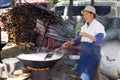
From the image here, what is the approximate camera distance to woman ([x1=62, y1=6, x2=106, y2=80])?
5285mm

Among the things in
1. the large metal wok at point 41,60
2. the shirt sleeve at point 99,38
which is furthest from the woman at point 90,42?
the large metal wok at point 41,60

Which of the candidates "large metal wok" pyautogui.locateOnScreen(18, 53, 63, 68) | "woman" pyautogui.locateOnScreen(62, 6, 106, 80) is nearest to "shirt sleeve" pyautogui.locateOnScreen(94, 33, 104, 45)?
"woman" pyautogui.locateOnScreen(62, 6, 106, 80)

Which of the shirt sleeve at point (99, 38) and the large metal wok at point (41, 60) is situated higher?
the shirt sleeve at point (99, 38)

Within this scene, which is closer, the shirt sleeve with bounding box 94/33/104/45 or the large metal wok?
the shirt sleeve with bounding box 94/33/104/45

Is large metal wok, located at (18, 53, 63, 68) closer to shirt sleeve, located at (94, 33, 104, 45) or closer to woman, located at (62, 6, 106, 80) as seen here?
woman, located at (62, 6, 106, 80)

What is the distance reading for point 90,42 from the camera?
5438mm

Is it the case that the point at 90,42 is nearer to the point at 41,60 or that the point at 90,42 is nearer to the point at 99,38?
the point at 99,38

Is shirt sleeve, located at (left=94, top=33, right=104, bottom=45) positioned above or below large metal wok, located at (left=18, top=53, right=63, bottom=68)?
above

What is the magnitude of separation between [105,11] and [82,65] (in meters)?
5.11

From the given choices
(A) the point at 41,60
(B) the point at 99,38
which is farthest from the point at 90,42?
(A) the point at 41,60

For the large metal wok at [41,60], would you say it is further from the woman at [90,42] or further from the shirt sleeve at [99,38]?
the shirt sleeve at [99,38]

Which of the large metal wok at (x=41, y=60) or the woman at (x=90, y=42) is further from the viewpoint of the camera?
the large metal wok at (x=41, y=60)

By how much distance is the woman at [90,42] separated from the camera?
17.3 ft

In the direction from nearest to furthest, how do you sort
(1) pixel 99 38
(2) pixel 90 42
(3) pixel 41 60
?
1. (1) pixel 99 38
2. (2) pixel 90 42
3. (3) pixel 41 60
